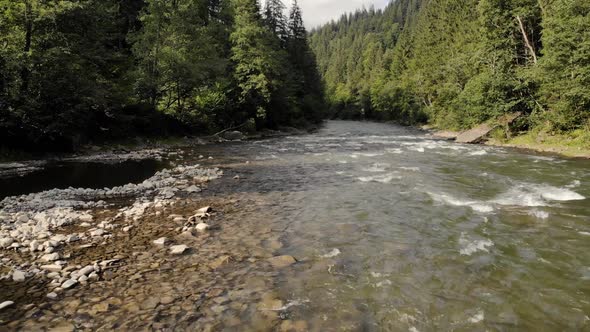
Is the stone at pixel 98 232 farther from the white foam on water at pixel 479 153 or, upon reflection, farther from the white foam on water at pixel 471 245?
the white foam on water at pixel 479 153

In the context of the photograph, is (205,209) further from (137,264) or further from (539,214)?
(539,214)

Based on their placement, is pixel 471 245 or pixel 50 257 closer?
pixel 50 257

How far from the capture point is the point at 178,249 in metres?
8.47

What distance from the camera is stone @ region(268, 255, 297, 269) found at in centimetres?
793

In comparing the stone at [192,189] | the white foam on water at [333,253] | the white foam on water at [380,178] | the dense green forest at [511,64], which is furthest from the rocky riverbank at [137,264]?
the dense green forest at [511,64]

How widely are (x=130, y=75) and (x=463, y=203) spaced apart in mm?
30226

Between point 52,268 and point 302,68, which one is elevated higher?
point 302,68

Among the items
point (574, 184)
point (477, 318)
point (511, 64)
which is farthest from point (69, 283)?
point (511, 64)

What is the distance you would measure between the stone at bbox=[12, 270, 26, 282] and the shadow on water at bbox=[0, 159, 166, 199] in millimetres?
8090

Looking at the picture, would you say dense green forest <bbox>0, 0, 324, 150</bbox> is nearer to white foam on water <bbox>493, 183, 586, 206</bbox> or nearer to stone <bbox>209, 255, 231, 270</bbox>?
stone <bbox>209, 255, 231, 270</bbox>

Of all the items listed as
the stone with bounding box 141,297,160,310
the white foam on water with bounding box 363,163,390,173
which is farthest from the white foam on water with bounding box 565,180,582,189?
the stone with bounding box 141,297,160,310

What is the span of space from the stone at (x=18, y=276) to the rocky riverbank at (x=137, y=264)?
0.02 meters

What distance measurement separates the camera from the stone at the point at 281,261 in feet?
26.0

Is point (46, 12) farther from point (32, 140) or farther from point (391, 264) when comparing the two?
point (391, 264)
